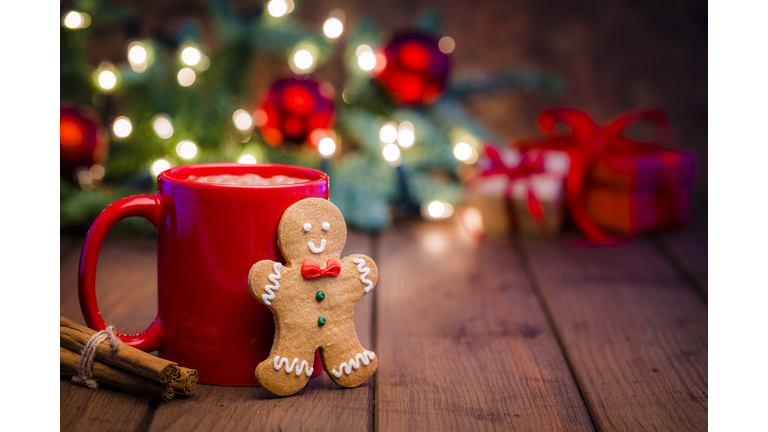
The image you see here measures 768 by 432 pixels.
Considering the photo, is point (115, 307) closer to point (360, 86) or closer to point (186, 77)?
point (186, 77)

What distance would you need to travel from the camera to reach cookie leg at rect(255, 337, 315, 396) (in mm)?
639

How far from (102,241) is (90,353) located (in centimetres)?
11

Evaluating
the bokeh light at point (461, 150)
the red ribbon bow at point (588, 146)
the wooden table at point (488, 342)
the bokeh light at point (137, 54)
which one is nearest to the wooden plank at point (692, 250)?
the wooden table at point (488, 342)

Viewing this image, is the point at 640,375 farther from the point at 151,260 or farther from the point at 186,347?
the point at 151,260

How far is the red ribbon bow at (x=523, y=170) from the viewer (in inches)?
52.4

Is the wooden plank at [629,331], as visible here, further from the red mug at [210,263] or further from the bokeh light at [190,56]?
the bokeh light at [190,56]

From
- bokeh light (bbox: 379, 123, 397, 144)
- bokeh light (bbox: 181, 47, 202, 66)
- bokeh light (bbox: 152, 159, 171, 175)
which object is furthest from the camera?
bokeh light (bbox: 379, 123, 397, 144)

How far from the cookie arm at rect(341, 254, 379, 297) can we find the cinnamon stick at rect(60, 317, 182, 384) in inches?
7.7

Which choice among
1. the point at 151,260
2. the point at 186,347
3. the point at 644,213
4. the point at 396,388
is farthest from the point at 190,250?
the point at 644,213

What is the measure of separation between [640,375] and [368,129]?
33.8 inches

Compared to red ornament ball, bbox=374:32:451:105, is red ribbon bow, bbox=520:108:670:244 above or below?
below

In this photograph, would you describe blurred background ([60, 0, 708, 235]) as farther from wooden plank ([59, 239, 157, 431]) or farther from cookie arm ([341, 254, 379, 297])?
cookie arm ([341, 254, 379, 297])

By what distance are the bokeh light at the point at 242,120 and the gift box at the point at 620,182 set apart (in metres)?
0.66

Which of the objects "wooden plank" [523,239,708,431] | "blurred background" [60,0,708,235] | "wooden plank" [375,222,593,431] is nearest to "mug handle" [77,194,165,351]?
"wooden plank" [375,222,593,431]
